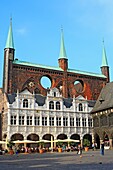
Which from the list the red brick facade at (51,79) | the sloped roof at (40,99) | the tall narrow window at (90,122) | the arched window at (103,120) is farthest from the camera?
the tall narrow window at (90,122)

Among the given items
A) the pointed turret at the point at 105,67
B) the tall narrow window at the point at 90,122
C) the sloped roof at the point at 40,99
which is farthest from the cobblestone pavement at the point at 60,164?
the pointed turret at the point at 105,67

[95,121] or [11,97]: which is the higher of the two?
[11,97]

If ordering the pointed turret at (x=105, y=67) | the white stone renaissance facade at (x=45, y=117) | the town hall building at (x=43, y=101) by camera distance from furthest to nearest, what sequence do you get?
1. the pointed turret at (x=105, y=67)
2. the town hall building at (x=43, y=101)
3. the white stone renaissance facade at (x=45, y=117)

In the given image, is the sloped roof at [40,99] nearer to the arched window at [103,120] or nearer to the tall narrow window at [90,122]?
the tall narrow window at [90,122]

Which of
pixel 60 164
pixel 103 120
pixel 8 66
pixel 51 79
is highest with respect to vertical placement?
pixel 8 66

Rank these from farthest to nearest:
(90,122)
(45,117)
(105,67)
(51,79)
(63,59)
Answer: (105,67) < (63,59) < (51,79) < (90,122) < (45,117)

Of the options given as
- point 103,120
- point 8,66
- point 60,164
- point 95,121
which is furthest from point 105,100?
point 60,164

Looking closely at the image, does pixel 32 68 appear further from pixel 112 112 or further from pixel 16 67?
pixel 112 112

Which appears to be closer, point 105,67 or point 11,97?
point 11,97

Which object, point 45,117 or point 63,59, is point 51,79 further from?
point 45,117

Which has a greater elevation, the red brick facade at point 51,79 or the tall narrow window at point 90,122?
the red brick facade at point 51,79

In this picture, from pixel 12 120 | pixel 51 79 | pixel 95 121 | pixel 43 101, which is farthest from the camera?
pixel 51 79

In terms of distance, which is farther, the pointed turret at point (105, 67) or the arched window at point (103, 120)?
the pointed turret at point (105, 67)

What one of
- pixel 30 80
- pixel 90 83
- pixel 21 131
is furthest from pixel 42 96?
pixel 90 83
